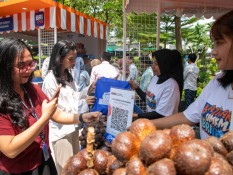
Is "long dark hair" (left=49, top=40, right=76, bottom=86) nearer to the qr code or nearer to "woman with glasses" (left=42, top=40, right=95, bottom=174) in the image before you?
"woman with glasses" (left=42, top=40, right=95, bottom=174)

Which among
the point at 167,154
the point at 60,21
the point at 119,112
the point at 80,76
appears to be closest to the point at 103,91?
the point at 119,112

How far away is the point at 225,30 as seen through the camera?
170cm

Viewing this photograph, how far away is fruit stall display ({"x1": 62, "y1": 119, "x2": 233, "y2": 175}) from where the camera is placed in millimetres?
916

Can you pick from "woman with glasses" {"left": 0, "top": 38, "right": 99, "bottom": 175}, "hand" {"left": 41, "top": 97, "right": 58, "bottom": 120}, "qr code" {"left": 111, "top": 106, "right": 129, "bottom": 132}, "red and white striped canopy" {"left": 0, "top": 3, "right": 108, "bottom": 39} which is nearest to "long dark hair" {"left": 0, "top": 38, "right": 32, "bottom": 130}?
"woman with glasses" {"left": 0, "top": 38, "right": 99, "bottom": 175}

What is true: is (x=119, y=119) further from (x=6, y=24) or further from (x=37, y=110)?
(x=6, y=24)

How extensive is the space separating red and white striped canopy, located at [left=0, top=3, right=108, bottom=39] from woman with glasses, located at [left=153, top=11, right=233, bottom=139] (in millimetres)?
6837

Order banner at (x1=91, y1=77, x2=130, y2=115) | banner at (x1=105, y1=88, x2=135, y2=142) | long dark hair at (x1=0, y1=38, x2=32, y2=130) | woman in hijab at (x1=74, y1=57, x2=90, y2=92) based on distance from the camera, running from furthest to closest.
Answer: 1. woman in hijab at (x1=74, y1=57, x2=90, y2=92)
2. banner at (x1=91, y1=77, x2=130, y2=115)
3. banner at (x1=105, y1=88, x2=135, y2=142)
4. long dark hair at (x1=0, y1=38, x2=32, y2=130)

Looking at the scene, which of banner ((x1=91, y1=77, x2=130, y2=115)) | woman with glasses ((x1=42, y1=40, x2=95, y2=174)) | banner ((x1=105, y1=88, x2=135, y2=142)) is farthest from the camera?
woman with glasses ((x1=42, y1=40, x2=95, y2=174))

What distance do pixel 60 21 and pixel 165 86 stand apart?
20.0 ft

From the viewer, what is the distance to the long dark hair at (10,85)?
176cm

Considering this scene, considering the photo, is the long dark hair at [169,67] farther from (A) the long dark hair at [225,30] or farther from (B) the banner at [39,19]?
(B) the banner at [39,19]

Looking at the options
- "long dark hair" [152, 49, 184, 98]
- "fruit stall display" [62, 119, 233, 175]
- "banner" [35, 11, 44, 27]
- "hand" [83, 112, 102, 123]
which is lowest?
"hand" [83, 112, 102, 123]

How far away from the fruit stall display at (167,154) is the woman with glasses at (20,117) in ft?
2.01

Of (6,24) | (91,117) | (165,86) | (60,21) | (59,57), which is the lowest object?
(91,117)
